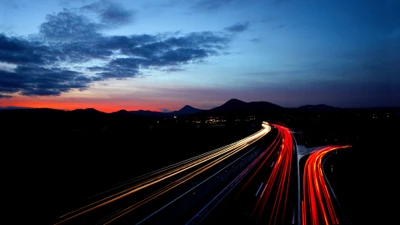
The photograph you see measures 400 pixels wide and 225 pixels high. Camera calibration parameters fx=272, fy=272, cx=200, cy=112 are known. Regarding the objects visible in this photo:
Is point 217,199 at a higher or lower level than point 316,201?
lower

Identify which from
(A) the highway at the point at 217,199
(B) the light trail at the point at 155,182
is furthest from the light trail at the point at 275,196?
(B) the light trail at the point at 155,182

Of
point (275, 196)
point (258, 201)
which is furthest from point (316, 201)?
point (258, 201)

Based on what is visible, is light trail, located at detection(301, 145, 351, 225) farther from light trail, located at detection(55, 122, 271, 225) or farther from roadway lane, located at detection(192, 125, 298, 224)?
light trail, located at detection(55, 122, 271, 225)

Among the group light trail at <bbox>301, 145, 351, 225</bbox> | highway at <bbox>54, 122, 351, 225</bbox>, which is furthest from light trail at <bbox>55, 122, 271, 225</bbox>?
light trail at <bbox>301, 145, 351, 225</bbox>

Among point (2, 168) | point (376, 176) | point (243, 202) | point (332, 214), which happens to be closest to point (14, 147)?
point (2, 168)

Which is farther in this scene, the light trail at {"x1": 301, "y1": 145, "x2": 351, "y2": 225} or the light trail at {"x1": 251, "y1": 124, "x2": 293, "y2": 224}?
the light trail at {"x1": 251, "y1": 124, "x2": 293, "y2": 224}

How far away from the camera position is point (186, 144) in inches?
2058

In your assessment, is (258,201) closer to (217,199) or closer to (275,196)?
(275,196)

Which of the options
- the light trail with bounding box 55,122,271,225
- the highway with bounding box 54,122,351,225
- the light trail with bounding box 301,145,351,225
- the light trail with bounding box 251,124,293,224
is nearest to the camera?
the light trail with bounding box 301,145,351,225

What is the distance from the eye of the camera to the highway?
16.7m

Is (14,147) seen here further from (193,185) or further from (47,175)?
(193,185)

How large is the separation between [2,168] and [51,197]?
329 inches

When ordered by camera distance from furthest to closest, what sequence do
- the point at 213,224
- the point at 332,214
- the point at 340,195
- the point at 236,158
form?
the point at 236,158, the point at 340,195, the point at 332,214, the point at 213,224

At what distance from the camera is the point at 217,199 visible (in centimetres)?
2119
